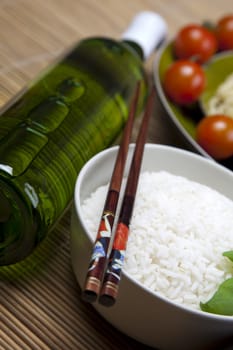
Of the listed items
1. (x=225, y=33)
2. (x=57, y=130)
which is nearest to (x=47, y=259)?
(x=57, y=130)

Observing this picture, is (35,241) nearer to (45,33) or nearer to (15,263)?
(15,263)

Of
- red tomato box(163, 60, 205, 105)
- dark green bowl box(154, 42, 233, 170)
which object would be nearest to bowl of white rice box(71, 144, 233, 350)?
dark green bowl box(154, 42, 233, 170)

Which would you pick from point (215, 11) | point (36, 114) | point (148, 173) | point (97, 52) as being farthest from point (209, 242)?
point (215, 11)

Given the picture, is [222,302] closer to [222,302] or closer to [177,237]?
[222,302]

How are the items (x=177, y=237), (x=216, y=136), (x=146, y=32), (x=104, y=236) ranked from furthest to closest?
(x=146, y=32)
(x=216, y=136)
(x=177, y=237)
(x=104, y=236)

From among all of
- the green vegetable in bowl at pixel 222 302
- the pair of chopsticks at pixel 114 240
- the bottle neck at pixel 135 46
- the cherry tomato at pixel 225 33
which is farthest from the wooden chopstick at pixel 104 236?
the cherry tomato at pixel 225 33

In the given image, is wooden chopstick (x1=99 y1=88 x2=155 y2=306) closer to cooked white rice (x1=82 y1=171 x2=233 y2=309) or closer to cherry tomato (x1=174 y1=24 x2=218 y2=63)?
cooked white rice (x1=82 y1=171 x2=233 y2=309)

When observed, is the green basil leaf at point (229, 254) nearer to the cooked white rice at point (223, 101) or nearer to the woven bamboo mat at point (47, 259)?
the woven bamboo mat at point (47, 259)
